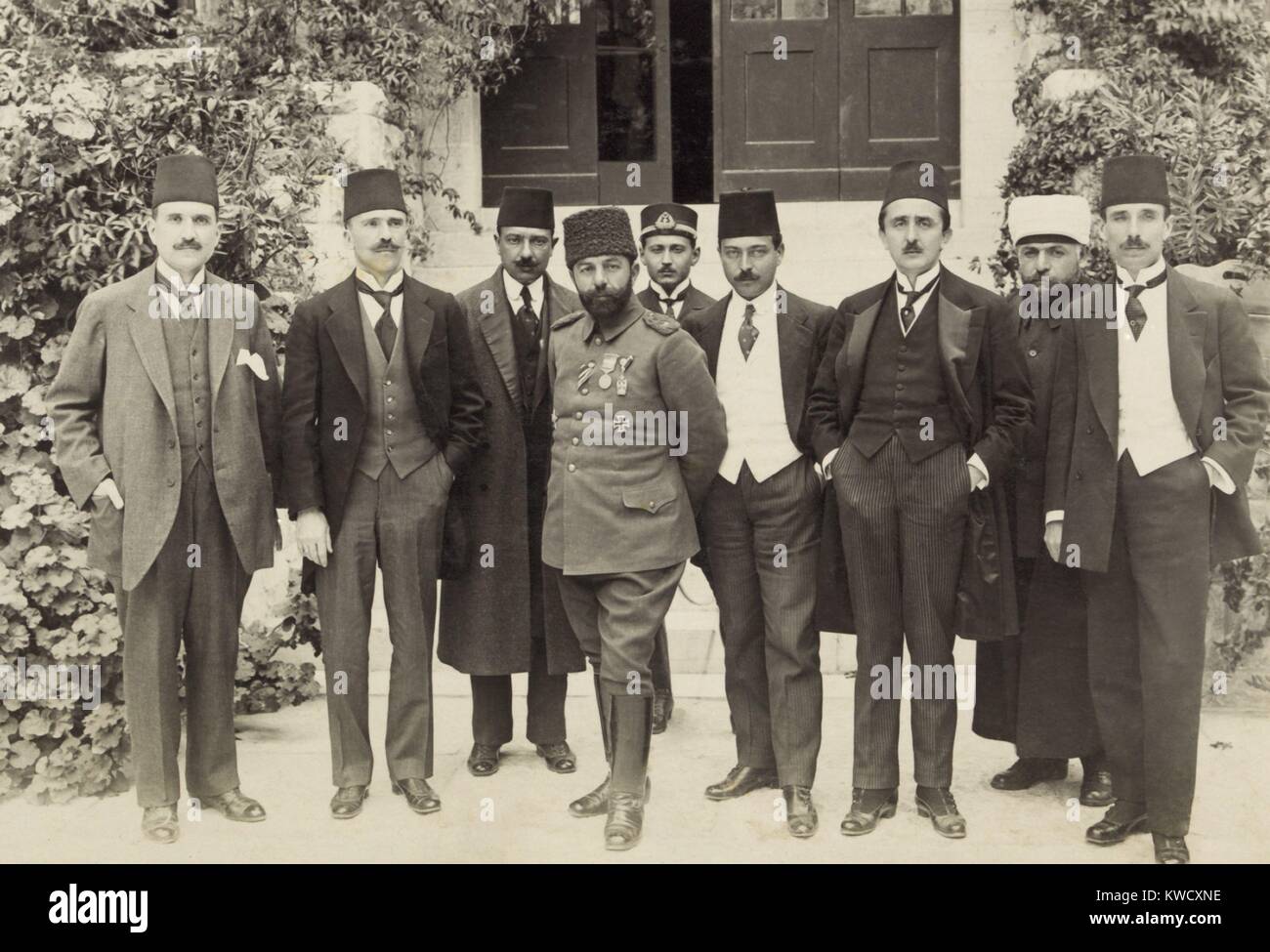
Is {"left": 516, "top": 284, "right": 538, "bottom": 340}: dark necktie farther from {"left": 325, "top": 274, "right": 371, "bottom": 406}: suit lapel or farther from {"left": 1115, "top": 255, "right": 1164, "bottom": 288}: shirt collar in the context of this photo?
{"left": 1115, "top": 255, "right": 1164, "bottom": 288}: shirt collar

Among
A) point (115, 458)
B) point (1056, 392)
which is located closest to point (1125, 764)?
point (1056, 392)

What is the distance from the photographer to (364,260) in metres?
5.00

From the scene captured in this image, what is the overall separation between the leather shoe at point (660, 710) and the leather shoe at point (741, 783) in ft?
2.69

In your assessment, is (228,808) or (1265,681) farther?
(1265,681)

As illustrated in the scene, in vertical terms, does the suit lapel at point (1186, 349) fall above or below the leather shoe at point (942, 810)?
above

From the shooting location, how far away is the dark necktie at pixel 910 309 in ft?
15.5

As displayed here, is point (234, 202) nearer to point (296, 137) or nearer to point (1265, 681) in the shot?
point (296, 137)

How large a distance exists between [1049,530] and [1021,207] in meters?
1.23

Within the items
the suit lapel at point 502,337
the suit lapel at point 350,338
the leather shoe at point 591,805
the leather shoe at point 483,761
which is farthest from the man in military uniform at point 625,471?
the leather shoe at point 483,761

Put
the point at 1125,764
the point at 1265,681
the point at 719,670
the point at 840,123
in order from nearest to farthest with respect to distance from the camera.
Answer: the point at 1125,764, the point at 1265,681, the point at 719,670, the point at 840,123

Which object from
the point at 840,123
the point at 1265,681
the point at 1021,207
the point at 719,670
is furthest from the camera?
the point at 840,123

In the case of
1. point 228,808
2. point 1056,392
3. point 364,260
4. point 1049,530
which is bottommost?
point 228,808

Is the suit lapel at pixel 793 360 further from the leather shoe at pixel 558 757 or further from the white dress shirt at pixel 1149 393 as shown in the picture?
the leather shoe at pixel 558 757

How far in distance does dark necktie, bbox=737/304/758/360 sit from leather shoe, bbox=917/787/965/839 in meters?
1.62
